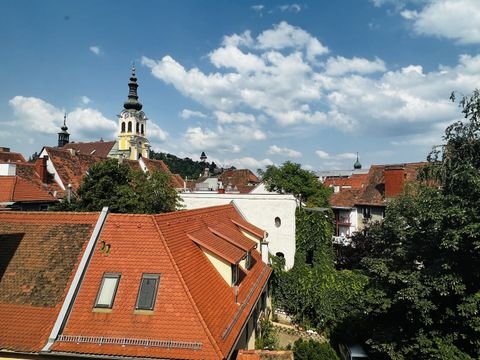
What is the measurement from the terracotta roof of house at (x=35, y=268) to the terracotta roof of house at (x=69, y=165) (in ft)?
90.7

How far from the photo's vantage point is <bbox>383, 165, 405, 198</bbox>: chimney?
2938cm

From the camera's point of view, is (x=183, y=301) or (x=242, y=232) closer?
(x=183, y=301)

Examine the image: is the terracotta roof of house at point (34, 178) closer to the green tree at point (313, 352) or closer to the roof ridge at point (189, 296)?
the roof ridge at point (189, 296)

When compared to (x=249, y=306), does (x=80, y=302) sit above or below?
above

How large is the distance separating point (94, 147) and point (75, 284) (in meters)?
77.6

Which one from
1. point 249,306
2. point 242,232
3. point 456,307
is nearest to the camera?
point 456,307

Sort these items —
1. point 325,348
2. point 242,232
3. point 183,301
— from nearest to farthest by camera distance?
1. point 183,301
2. point 325,348
3. point 242,232

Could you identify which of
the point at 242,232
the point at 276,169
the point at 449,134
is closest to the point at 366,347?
the point at 242,232

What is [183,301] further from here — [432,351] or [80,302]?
[432,351]

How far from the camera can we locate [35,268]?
1124 centimetres

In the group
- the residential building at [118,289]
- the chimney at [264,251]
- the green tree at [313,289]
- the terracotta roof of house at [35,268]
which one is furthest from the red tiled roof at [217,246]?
the green tree at [313,289]

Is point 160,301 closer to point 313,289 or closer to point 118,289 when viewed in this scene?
point 118,289

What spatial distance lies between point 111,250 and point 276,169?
25974 mm

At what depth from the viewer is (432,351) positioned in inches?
429
